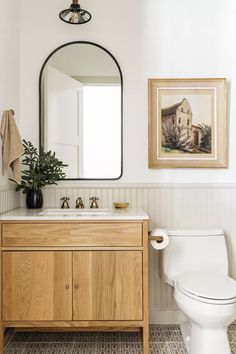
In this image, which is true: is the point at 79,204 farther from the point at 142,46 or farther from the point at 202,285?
the point at 142,46

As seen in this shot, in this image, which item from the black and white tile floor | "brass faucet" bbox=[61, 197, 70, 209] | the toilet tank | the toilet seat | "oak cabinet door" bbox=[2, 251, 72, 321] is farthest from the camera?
"brass faucet" bbox=[61, 197, 70, 209]

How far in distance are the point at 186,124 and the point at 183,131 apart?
0.17 feet

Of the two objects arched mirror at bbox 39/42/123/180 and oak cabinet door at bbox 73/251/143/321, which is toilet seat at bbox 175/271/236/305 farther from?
arched mirror at bbox 39/42/123/180

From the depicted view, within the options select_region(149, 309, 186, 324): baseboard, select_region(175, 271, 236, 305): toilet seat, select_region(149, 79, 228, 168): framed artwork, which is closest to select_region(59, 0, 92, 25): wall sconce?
select_region(149, 79, 228, 168): framed artwork

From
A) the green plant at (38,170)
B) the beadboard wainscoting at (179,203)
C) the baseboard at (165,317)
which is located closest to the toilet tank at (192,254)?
the beadboard wainscoting at (179,203)

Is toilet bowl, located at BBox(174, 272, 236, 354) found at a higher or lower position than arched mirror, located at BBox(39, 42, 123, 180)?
lower

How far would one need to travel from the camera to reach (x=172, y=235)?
224 centimetres

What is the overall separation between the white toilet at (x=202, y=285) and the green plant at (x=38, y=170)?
843mm

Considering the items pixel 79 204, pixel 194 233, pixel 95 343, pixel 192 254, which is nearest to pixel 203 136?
pixel 194 233

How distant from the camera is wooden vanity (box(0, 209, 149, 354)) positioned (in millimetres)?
1906

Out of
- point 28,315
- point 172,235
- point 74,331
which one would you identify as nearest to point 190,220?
point 172,235

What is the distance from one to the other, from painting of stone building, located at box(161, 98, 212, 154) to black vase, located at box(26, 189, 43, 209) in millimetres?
898

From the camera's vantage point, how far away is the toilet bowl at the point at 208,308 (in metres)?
1.72

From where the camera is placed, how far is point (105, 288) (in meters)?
1.91
